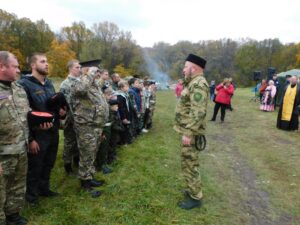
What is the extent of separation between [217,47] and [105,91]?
221 feet

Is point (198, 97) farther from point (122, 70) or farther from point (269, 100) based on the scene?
point (122, 70)

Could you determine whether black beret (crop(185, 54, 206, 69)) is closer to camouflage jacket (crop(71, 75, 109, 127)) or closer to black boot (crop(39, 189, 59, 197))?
camouflage jacket (crop(71, 75, 109, 127))

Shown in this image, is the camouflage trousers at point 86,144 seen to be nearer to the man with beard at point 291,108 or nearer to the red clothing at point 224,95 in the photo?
the red clothing at point 224,95

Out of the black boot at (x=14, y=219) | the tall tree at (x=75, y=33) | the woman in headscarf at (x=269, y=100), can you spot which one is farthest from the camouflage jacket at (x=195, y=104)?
the tall tree at (x=75, y=33)

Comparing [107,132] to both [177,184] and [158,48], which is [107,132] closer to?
[177,184]

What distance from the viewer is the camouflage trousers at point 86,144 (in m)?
4.50

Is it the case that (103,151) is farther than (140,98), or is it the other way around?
(140,98)

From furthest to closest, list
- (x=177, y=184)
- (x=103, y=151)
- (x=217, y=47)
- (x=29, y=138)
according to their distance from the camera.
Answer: (x=217, y=47) < (x=103, y=151) < (x=177, y=184) < (x=29, y=138)

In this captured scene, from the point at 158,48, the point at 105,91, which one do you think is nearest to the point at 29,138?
the point at 105,91

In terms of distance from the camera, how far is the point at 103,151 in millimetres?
5840

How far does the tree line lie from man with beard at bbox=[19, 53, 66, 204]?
40.5 meters

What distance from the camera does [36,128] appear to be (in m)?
4.00

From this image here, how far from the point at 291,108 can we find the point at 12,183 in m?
10.1

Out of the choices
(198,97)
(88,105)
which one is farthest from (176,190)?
(88,105)
